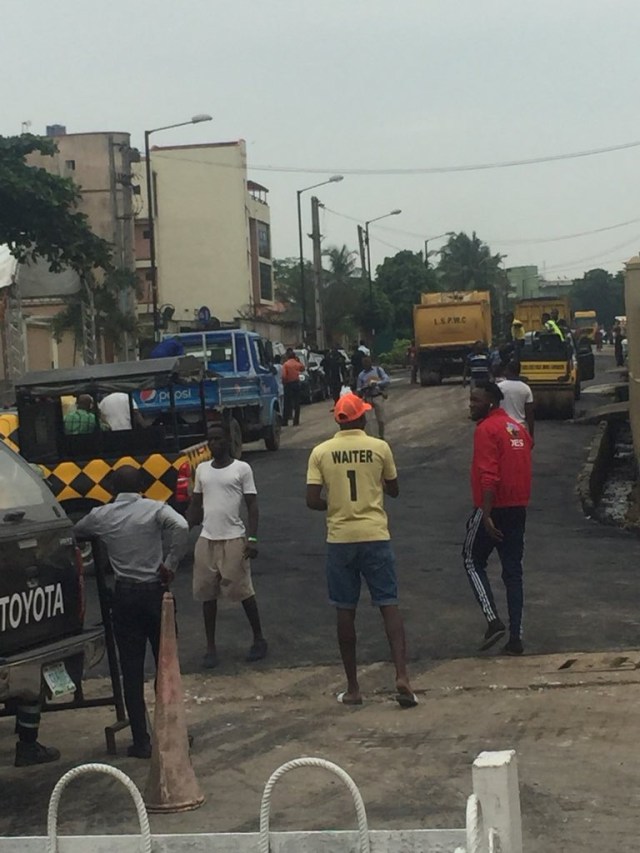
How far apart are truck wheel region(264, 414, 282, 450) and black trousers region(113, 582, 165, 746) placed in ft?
58.9

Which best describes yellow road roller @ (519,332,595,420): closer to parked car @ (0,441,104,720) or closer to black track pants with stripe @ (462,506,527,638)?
black track pants with stripe @ (462,506,527,638)

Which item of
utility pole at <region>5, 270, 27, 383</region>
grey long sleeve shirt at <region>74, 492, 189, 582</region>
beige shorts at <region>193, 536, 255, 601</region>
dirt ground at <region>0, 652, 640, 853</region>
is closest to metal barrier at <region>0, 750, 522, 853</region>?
dirt ground at <region>0, 652, 640, 853</region>

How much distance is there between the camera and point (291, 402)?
32.8 m

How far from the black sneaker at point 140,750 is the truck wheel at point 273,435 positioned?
18.2 metres

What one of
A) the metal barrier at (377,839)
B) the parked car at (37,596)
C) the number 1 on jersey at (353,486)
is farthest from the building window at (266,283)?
the metal barrier at (377,839)

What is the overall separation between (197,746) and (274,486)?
13000 mm

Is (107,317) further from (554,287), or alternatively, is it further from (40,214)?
(554,287)

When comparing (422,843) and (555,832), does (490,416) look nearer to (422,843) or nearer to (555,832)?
(555,832)

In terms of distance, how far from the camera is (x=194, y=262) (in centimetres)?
7969

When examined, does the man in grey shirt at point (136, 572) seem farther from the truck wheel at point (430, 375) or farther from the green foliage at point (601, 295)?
the green foliage at point (601, 295)

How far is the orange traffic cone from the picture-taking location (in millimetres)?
6738

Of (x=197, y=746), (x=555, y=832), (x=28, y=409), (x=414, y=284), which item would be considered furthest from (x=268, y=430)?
(x=414, y=284)

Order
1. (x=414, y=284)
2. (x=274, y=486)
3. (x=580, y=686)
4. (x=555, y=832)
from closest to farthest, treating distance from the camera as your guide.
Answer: (x=555, y=832) → (x=580, y=686) → (x=274, y=486) → (x=414, y=284)

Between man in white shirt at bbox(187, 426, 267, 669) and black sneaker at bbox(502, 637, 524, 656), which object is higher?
man in white shirt at bbox(187, 426, 267, 669)
